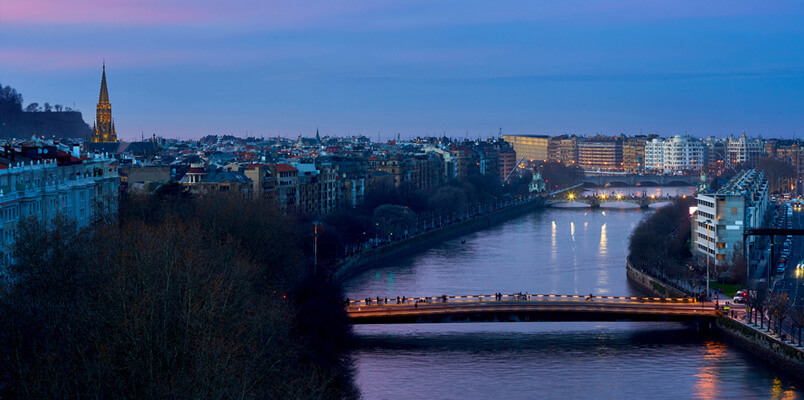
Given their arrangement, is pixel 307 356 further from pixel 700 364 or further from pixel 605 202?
pixel 605 202

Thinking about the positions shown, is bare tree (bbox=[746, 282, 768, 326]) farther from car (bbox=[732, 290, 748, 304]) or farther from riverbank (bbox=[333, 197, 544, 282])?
riverbank (bbox=[333, 197, 544, 282])

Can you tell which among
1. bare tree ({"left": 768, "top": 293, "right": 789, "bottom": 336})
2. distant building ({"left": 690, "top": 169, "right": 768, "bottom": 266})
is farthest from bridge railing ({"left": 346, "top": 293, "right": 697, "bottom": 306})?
distant building ({"left": 690, "top": 169, "right": 768, "bottom": 266})

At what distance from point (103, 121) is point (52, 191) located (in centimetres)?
3241

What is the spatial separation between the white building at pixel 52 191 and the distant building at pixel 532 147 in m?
71.2

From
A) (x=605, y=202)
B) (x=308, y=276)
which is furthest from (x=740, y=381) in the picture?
(x=605, y=202)

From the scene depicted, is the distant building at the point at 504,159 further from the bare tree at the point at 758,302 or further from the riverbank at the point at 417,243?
the bare tree at the point at 758,302

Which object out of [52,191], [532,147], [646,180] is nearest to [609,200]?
[646,180]

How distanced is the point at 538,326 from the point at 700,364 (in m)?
2.87

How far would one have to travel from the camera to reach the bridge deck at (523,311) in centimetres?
1516

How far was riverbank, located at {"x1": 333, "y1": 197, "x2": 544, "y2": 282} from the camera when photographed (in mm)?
22375

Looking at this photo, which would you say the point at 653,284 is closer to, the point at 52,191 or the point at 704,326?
the point at 704,326

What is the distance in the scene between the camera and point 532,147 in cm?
9106

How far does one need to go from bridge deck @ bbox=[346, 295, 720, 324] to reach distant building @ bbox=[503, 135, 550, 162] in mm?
71497

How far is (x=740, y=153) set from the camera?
6825 cm
